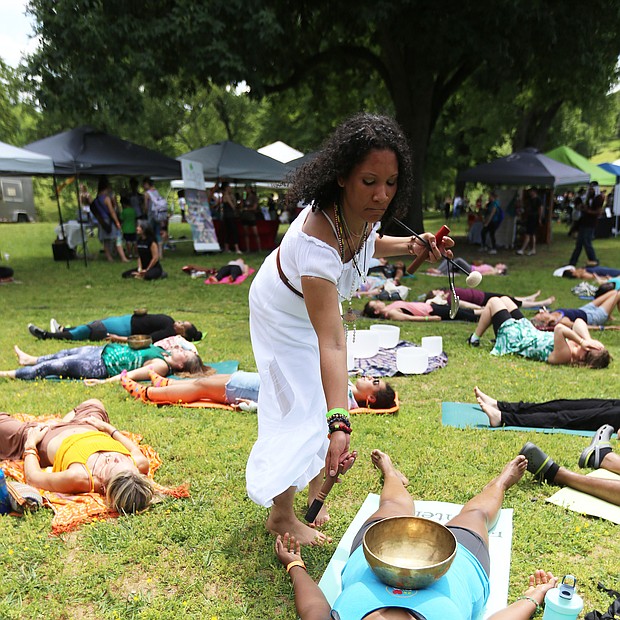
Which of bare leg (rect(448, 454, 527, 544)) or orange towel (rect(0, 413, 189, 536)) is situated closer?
bare leg (rect(448, 454, 527, 544))

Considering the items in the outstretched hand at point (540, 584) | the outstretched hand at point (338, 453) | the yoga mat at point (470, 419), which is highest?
the outstretched hand at point (338, 453)

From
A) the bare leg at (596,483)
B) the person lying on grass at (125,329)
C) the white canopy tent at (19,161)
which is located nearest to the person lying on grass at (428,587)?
the bare leg at (596,483)

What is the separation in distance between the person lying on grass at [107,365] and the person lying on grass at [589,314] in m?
4.40

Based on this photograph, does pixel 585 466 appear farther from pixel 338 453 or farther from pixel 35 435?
pixel 35 435

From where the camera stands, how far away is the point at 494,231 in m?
16.6

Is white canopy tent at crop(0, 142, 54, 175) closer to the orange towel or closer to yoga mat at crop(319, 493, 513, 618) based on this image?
the orange towel

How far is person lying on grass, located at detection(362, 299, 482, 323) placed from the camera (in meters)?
8.05

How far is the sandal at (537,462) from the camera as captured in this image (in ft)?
11.9

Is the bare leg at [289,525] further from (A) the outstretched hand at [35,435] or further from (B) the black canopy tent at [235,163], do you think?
(B) the black canopy tent at [235,163]

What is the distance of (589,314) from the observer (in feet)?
24.7

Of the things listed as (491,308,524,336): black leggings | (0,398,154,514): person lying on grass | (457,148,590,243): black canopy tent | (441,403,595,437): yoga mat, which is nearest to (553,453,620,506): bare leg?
(441,403,595,437): yoga mat

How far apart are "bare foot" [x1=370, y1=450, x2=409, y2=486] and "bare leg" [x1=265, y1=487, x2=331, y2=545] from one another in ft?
2.22

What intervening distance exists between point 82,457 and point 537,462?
9.63 ft

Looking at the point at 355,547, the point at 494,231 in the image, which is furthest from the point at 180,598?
the point at 494,231
